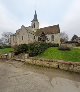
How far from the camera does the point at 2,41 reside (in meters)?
76.8

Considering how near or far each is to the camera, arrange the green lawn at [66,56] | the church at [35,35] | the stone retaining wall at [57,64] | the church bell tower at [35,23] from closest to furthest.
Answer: the stone retaining wall at [57,64]
the green lawn at [66,56]
the church at [35,35]
the church bell tower at [35,23]

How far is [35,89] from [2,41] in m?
70.7

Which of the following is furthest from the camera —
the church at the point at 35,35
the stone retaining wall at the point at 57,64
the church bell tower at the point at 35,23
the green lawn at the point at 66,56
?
the church bell tower at the point at 35,23

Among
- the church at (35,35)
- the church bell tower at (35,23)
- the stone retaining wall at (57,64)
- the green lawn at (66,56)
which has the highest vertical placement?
the church bell tower at (35,23)

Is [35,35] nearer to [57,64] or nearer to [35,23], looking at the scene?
[35,23]

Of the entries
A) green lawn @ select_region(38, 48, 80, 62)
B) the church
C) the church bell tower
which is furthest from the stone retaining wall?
the church bell tower

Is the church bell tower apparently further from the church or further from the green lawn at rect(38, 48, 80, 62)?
the green lawn at rect(38, 48, 80, 62)

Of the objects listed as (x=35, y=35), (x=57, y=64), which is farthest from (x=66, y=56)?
(x=35, y=35)

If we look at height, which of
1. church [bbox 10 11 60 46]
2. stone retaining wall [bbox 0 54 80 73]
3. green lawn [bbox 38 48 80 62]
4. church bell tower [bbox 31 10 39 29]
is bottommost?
stone retaining wall [bbox 0 54 80 73]

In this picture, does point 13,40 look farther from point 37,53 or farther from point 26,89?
point 26,89

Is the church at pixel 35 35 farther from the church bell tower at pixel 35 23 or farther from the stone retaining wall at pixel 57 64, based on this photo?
the stone retaining wall at pixel 57 64

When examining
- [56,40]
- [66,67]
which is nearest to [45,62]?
[66,67]

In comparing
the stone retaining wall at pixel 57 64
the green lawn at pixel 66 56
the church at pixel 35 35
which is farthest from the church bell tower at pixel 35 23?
the stone retaining wall at pixel 57 64

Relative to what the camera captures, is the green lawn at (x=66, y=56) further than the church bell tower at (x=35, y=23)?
No
